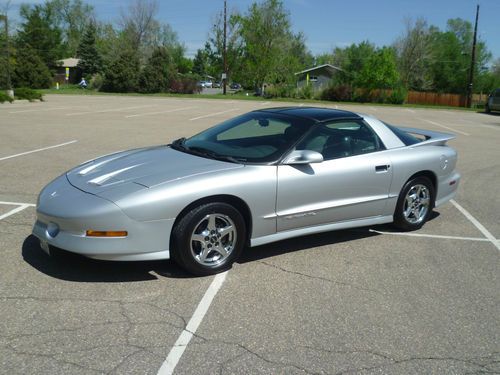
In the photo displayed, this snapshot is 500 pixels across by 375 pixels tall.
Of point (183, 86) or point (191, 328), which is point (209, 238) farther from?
point (183, 86)

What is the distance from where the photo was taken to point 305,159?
462 cm

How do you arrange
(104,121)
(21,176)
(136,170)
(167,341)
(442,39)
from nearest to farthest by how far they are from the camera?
(167,341), (136,170), (21,176), (104,121), (442,39)

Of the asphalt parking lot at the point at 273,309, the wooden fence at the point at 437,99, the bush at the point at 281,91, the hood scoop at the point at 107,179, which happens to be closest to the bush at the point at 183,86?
the bush at the point at 281,91

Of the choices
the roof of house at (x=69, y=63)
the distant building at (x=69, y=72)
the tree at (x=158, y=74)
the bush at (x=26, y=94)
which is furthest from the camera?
the roof of house at (x=69, y=63)

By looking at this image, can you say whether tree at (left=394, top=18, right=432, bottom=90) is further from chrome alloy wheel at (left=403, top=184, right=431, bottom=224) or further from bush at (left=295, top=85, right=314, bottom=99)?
chrome alloy wheel at (left=403, top=184, right=431, bottom=224)

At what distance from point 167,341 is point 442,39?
85595mm

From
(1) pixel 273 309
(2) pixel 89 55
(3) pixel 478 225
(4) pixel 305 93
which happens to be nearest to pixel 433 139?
(3) pixel 478 225

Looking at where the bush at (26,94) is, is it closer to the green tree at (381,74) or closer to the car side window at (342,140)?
the car side window at (342,140)

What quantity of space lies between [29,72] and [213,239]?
54.4m

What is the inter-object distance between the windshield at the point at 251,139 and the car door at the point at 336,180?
0.56ft

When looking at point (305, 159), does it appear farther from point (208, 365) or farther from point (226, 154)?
point (208, 365)

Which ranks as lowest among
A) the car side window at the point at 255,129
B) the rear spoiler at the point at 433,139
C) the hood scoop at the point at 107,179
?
the hood scoop at the point at 107,179

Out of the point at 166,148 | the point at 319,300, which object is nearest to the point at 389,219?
the point at 319,300

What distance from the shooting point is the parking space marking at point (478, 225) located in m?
5.55
